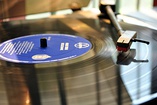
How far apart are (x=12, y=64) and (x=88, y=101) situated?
0.88ft

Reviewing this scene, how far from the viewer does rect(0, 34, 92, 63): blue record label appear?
80cm

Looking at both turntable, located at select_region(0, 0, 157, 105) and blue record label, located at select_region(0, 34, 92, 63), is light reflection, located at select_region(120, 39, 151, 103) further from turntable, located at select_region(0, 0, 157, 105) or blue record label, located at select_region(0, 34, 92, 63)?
blue record label, located at select_region(0, 34, 92, 63)

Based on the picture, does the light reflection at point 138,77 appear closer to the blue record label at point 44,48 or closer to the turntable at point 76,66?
the turntable at point 76,66

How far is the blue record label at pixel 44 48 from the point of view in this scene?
0.80m

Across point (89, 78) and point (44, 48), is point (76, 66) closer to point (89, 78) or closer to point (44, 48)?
point (89, 78)

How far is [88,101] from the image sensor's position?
1.87 ft

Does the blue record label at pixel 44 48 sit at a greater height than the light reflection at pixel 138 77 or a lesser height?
lesser

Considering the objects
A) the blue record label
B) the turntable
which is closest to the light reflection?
the turntable

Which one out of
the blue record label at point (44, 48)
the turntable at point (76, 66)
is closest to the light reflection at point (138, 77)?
the turntable at point (76, 66)

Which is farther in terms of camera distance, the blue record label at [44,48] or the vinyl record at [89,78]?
the blue record label at [44,48]

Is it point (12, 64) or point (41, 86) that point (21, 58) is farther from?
point (41, 86)

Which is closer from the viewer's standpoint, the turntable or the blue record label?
the turntable

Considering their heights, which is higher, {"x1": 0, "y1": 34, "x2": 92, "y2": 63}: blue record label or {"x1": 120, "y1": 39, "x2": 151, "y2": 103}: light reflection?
{"x1": 120, "y1": 39, "x2": 151, "y2": 103}: light reflection

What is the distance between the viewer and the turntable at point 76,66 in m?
0.59
